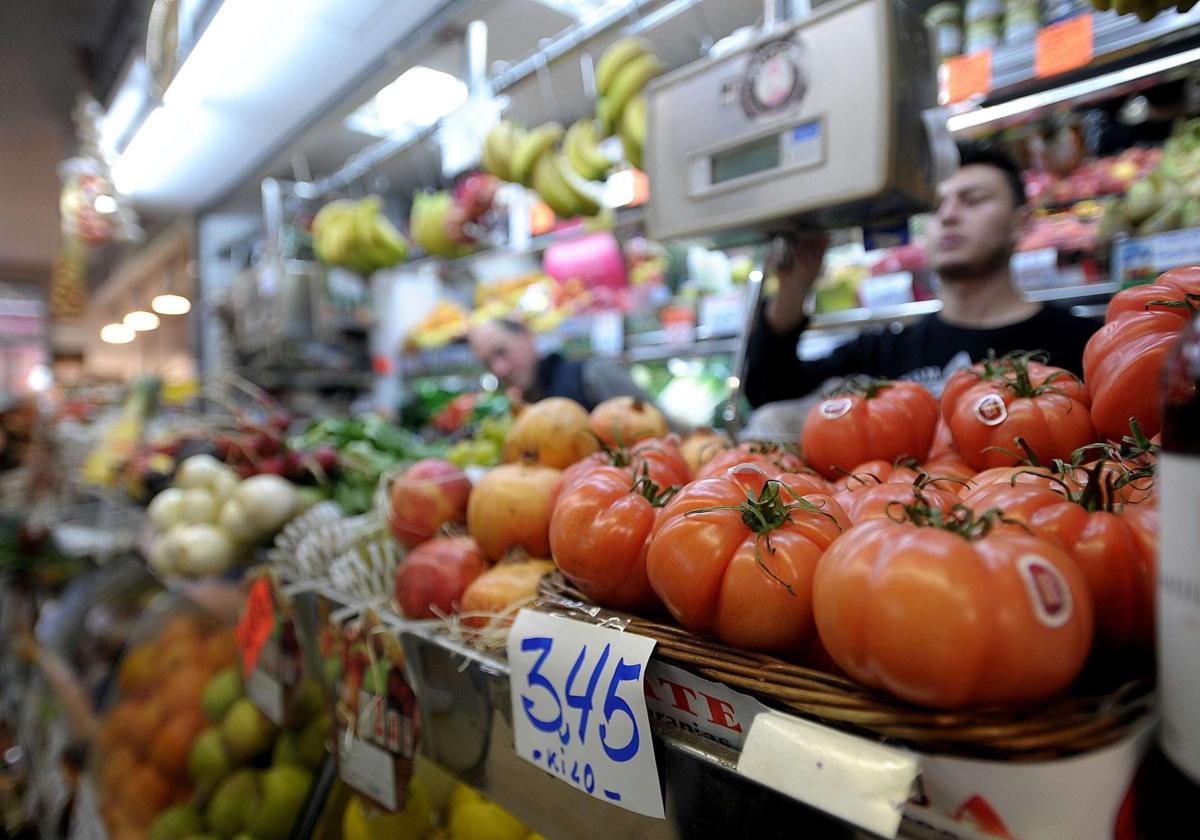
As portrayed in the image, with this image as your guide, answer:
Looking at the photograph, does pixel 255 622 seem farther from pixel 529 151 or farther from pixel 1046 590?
pixel 529 151

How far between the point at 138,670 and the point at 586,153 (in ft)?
7.34

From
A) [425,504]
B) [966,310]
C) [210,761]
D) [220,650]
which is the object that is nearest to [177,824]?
[210,761]

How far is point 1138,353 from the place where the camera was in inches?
24.0

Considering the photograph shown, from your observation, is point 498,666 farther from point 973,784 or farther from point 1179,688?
point 1179,688

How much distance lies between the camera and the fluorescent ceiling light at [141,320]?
373 inches

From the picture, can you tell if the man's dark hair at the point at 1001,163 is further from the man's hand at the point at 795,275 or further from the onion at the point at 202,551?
the onion at the point at 202,551

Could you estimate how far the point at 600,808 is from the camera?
2.18 feet

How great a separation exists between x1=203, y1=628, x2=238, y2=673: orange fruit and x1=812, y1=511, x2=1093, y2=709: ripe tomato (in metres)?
1.53

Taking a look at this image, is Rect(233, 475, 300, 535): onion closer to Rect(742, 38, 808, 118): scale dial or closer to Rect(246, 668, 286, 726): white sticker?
Rect(246, 668, 286, 726): white sticker

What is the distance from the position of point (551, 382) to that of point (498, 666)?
260cm

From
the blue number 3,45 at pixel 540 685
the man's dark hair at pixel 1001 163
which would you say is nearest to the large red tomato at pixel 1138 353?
the blue number 3,45 at pixel 540 685

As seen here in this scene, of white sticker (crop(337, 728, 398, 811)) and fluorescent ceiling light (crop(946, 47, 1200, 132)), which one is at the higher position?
fluorescent ceiling light (crop(946, 47, 1200, 132))

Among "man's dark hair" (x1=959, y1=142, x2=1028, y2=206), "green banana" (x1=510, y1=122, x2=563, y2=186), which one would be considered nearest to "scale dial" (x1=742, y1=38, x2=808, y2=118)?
"man's dark hair" (x1=959, y1=142, x2=1028, y2=206)

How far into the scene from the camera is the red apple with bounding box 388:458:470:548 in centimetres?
116
